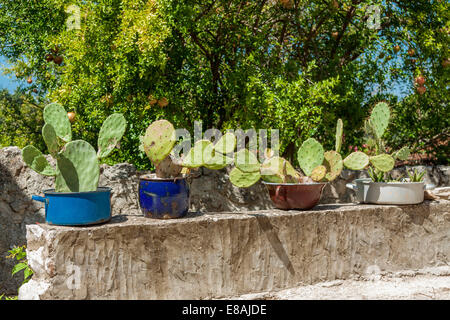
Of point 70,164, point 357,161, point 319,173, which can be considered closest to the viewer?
point 70,164

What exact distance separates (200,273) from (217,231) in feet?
0.83

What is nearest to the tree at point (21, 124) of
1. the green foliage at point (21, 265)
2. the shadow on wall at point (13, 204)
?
the shadow on wall at point (13, 204)

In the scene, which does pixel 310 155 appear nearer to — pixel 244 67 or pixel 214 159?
pixel 214 159

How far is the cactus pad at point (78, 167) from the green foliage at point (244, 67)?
58.0 inches

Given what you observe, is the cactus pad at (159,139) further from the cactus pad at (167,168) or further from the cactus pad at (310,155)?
the cactus pad at (310,155)

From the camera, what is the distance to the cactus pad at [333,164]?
2.92m

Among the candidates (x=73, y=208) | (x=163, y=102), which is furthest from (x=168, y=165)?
(x=163, y=102)

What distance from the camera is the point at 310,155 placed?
295cm

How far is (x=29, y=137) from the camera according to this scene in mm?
8461

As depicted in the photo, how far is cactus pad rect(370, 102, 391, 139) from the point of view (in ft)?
10.4

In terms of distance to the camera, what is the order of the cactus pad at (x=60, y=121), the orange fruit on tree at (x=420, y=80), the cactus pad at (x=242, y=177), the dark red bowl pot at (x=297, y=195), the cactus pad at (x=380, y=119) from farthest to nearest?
the orange fruit on tree at (x=420, y=80) < the cactus pad at (x=380, y=119) < the dark red bowl pot at (x=297, y=195) < the cactus pad at (x=242, y=177) < the cactus pad at (x=60, y=121)

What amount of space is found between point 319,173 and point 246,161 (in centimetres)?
59

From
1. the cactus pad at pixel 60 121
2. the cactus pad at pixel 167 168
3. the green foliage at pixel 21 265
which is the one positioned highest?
Answer: the cactus pad at pixel 60 121

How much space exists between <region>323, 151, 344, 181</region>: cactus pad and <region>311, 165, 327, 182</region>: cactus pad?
9 centimetres
